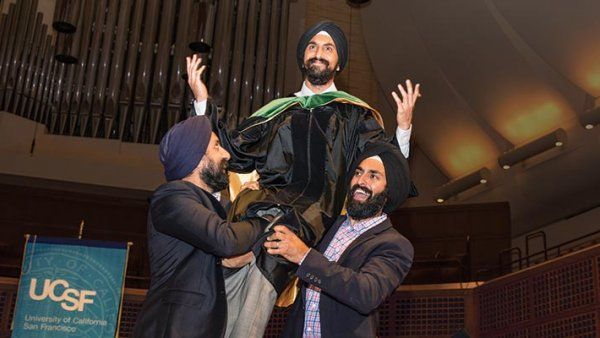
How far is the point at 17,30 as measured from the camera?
434 inches

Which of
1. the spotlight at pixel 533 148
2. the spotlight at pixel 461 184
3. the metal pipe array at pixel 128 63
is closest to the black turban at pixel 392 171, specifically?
the spotlight at pixel 533 148

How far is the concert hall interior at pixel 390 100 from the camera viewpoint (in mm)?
9805

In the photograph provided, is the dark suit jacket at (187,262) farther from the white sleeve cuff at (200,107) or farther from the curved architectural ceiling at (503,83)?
the curved architectural ceiling at (503,83)

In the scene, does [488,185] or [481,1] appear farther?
[488,185]

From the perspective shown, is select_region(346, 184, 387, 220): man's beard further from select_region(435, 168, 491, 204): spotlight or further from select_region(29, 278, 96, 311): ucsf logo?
select_region(435, 168, 491, 204): spotlight

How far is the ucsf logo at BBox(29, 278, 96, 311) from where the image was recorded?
761cm

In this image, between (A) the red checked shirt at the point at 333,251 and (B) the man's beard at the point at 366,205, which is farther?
(B) the man's beard at the point at 366,205

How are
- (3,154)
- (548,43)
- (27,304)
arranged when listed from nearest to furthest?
1. (27,304)
2. (548,43)
3. (3,154)

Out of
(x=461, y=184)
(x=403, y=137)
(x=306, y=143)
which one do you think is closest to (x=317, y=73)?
(x=306, y=143)

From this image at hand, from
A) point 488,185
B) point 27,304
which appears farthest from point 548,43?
point 27,304

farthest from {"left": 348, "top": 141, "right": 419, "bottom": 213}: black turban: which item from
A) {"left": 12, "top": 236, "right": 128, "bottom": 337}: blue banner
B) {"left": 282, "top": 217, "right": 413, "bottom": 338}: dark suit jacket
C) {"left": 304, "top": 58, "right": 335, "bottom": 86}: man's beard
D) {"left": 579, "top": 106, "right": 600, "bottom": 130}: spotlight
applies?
{"left": 579, "top": 106, "right": 600, "bottom": 130}: spotlight

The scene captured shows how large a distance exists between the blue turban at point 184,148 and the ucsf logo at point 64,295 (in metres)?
4.72

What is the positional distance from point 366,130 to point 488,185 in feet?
27.0

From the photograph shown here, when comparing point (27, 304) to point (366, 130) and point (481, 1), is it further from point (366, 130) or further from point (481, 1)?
point (481, 1)
